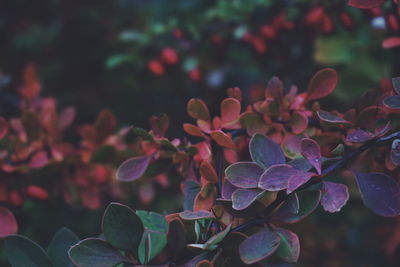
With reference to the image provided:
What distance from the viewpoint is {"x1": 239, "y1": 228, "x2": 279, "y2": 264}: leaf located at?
59 cm

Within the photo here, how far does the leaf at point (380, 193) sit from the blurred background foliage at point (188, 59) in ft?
1.28

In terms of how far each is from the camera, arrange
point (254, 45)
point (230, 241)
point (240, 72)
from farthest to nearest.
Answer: point (240, 72)
point (254, 45)
point (230, 241)

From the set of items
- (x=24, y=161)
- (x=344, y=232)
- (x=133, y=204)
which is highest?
(x=24, y=161)

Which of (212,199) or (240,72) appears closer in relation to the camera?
(212,199)

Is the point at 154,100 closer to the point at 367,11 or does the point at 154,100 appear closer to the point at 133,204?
the point at 133,204

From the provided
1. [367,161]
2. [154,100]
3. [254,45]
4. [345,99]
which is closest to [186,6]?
[254,45]

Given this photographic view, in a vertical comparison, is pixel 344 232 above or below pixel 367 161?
below

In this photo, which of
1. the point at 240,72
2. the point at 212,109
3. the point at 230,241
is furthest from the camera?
the point at 240,72

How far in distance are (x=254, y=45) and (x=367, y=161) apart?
636 millimetres

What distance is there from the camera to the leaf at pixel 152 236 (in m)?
0.63

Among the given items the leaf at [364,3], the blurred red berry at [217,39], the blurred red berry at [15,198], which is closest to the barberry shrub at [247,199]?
the leaf at [364,3]

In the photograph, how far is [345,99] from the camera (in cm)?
162

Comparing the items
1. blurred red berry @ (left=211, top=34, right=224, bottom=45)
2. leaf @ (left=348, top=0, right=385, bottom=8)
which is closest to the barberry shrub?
leaf @ (left=348, top=0, right=385, bottom=8)

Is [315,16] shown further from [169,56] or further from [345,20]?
[169,56]
